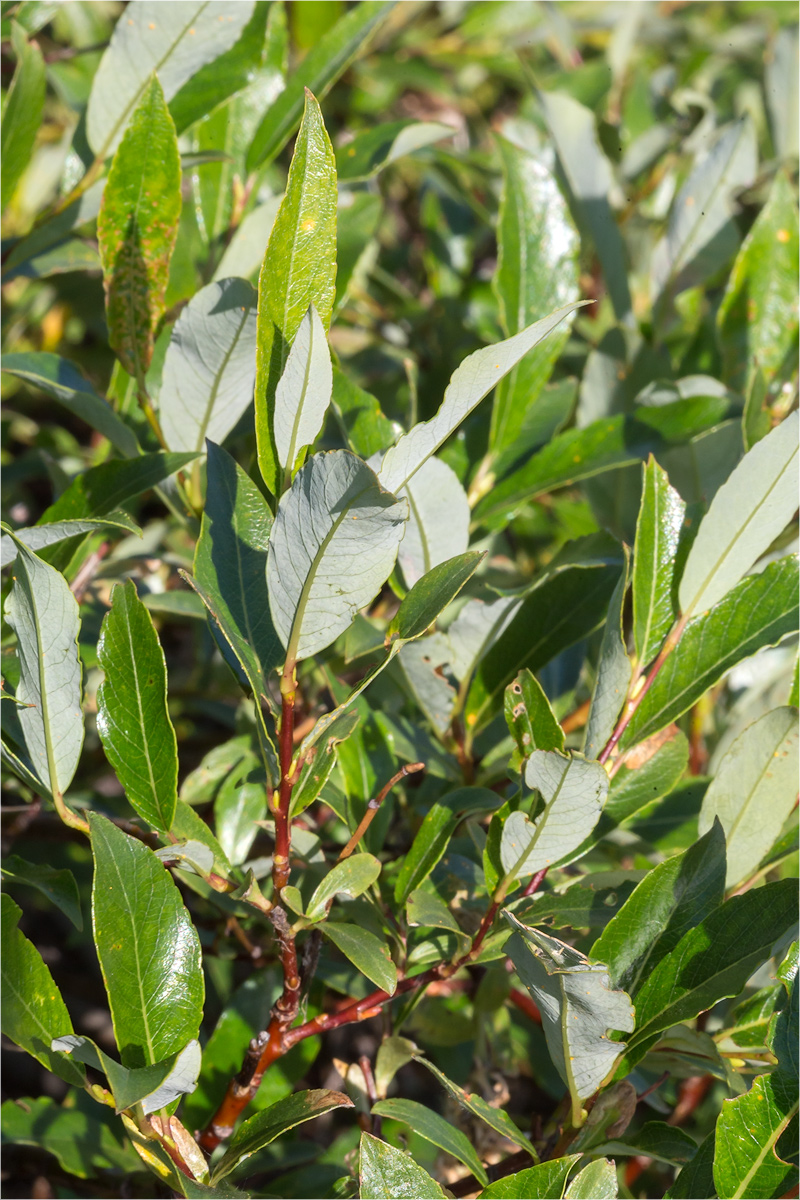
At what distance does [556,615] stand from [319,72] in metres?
0.65

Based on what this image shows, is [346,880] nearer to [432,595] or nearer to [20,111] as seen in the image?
[432,595]

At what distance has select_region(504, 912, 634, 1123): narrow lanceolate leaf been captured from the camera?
64 cm

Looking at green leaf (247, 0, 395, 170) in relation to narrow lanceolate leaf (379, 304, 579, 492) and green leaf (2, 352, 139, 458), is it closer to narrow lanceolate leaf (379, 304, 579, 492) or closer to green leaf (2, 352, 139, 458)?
green leaf (2, 352, 139, 458)

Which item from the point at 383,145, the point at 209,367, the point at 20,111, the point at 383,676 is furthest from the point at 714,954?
the point at 20,111

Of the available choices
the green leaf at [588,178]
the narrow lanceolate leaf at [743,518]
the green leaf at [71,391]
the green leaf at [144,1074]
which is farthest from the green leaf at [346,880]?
the green leaf at [588,178]

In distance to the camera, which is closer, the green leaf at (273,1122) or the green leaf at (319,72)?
the green leaf at (273,1122)

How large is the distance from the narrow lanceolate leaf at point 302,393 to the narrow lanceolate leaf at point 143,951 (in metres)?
0.29

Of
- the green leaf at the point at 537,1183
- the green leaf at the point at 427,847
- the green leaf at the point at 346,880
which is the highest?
the green leaf at the point at 346,880

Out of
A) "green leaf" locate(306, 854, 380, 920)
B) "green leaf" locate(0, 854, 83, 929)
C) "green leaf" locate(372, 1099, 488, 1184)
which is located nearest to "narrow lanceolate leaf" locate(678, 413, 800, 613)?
"green leaf" locate(306, 854, 380, 920)

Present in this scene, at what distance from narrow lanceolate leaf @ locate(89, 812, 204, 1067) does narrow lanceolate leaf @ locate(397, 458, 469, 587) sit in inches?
12.7

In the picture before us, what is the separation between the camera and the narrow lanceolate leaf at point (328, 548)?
58 centimetres

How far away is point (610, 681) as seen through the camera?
0.77 m

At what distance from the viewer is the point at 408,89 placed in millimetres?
2121

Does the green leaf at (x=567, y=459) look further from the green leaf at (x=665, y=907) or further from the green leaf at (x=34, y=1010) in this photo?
the green leaf at (x=34, y=1010)
